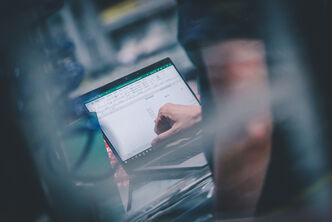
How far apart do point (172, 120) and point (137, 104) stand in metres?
0.13

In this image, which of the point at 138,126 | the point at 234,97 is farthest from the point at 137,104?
the point at 234,97

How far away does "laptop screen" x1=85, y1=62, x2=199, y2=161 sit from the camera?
33.0 inches

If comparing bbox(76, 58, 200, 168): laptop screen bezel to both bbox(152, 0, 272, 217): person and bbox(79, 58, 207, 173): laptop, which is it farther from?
bbox(152, 0, 272, 217): person

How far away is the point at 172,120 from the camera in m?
0.87

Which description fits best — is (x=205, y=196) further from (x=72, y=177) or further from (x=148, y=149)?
(x=72, y=177)

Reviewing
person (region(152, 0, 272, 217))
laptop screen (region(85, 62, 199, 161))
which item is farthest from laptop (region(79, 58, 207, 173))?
person (region(152, 0, 272, 217))

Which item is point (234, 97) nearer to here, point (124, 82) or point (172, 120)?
point (172, 120)

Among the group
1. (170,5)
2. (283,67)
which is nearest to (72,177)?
(283,67)

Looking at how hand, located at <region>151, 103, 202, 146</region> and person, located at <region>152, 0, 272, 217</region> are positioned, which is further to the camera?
hand, located at <region>151, 103, 202, 146</region>

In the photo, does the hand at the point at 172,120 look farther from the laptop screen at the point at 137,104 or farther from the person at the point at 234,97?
the person at the point at 234,97

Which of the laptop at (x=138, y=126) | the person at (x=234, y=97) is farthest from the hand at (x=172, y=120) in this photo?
the person at (x=234, y=97)

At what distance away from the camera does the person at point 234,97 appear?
0.52m

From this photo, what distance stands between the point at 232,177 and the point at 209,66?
240 mm

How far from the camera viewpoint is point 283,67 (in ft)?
1.74
